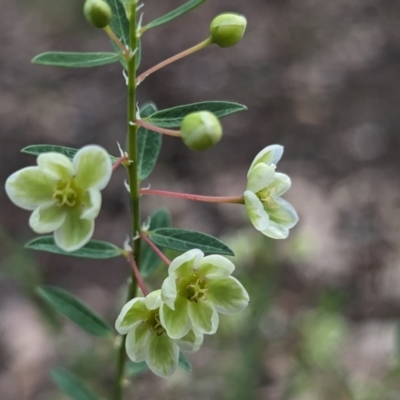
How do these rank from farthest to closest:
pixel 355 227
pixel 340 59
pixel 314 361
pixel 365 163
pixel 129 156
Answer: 1. pixel 340 59
2. pixel 365 163
3. pixel 355 227
4. pixel 314 361
5. pixel 129 156

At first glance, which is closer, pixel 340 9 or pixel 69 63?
pixel 69 63

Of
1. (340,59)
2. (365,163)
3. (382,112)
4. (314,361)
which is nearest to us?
(314,361)

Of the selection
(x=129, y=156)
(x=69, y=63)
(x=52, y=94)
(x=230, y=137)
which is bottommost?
(x=230, y=137)

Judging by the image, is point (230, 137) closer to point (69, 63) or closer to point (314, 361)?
point (314, 361)

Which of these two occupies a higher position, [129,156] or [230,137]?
[129,156]

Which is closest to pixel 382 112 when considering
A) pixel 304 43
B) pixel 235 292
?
pixel 304 43

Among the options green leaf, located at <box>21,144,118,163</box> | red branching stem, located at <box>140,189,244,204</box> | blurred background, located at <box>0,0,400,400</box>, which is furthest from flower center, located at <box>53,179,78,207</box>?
blurred background, located at <box>0,0,400,400</box>

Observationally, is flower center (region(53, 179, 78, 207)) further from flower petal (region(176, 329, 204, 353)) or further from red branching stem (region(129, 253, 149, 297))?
flower petal (region(176, 329, 204, 353))

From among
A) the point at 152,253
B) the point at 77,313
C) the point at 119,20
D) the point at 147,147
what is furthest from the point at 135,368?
the point at 119,20
